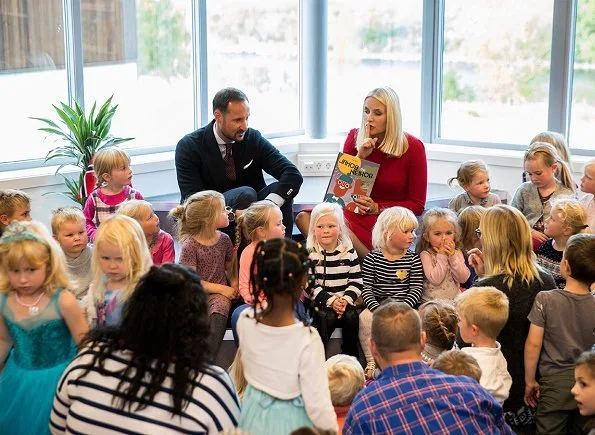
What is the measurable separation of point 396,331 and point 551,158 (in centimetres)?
251

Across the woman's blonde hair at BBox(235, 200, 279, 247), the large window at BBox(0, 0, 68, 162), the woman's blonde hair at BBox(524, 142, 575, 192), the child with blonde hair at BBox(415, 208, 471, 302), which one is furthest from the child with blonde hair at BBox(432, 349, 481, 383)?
the large window at BBox(0, 0, 68, 162)

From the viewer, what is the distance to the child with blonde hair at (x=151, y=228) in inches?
164

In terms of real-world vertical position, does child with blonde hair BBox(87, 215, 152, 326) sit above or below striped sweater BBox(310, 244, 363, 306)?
above

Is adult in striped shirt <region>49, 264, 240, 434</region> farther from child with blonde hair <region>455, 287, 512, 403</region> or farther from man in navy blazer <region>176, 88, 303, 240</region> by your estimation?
man in navy blazer <region>176, 88, 303, 240</region>

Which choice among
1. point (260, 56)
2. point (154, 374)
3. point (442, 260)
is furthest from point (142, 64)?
point (154, 374)

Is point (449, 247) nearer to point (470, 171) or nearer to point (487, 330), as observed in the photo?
point (470, 171)

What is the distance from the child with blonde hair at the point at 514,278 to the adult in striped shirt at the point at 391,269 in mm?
514

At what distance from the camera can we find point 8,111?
6.02 meters

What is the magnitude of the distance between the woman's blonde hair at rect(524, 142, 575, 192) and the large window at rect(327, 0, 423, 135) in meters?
2.51

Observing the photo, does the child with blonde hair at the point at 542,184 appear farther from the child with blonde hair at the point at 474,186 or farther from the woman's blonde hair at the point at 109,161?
the woman's blonde hair at the point at 109,161

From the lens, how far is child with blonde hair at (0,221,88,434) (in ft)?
9.86

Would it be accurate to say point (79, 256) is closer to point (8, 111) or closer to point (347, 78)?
point (8, 111)

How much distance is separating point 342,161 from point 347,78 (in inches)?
118

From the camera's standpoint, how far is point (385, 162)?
15.8 feet
